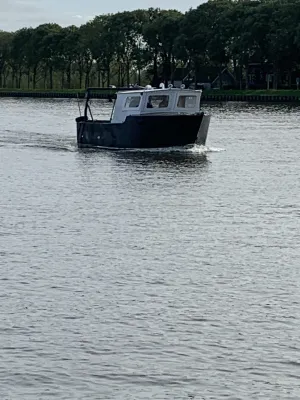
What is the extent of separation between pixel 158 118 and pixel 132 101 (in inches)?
99.3

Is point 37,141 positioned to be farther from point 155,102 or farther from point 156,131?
point 155,102

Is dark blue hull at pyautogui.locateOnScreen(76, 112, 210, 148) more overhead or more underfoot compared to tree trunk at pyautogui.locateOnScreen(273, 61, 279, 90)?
more underfoot

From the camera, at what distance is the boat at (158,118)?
63.1 meters

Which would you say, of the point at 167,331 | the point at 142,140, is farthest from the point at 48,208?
the point at 142,140

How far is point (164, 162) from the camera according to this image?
5834 cm

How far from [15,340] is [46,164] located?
38.5 m

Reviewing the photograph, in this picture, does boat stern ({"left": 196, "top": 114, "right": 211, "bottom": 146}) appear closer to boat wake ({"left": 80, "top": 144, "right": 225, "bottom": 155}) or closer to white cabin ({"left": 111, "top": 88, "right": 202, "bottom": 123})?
boat wake ({"left": 80, "top": 144, "right": 225, "bottom": 155})

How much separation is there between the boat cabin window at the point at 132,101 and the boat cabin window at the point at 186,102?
238cm

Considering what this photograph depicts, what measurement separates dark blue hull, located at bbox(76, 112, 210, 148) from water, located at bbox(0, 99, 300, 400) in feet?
40.8

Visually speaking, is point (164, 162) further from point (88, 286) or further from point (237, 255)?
point (88, 286)

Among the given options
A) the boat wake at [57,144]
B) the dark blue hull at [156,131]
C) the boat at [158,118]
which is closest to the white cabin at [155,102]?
the boat at [158,118]

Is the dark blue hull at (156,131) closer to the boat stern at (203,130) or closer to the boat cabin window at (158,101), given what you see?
the boat stern at (203,130)

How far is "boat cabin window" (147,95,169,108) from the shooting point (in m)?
63.7

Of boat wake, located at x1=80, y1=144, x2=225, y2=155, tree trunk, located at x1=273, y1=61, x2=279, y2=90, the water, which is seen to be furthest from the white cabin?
tree trunk, located at x1=273, y1=61, x2=279, y2=90
